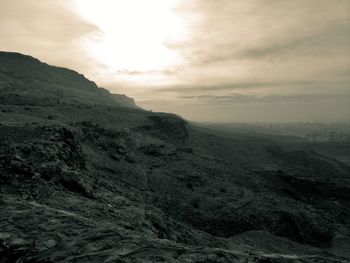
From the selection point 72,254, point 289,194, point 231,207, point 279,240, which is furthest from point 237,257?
point 289,194

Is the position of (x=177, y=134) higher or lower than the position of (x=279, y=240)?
higher

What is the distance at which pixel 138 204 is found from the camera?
24.1 m

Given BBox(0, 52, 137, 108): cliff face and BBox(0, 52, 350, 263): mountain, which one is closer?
BBox(0, 52, 350, 263): mountain

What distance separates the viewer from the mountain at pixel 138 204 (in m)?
9.50

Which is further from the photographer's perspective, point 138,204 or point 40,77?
point 40,77

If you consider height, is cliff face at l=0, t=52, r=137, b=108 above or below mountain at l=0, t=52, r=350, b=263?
above

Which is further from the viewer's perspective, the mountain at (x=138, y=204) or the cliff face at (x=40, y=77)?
the cliff face at (x=40, y=77)

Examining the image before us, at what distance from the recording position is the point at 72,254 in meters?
8.85

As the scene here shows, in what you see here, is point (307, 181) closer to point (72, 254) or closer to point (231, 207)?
point (231, 207)

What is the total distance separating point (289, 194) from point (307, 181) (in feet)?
18.2

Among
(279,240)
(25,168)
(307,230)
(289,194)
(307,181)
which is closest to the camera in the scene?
(25,168)

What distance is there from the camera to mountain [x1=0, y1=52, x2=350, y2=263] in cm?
950

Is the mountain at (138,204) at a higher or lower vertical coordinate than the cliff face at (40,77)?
lower

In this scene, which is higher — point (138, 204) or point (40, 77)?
point (40, 77)
